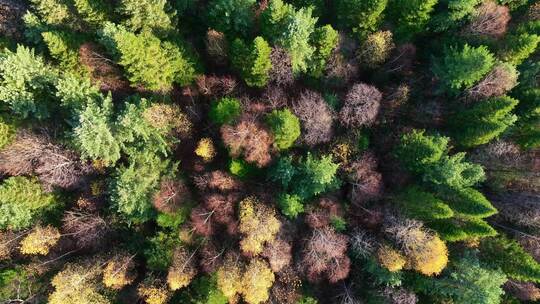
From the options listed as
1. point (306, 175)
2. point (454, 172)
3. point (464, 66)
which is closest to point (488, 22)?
point (464, 66)

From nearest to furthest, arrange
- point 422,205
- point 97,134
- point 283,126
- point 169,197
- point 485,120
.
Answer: point 283,126
point 97,134
point 422,205
point 485,120
point 169,197

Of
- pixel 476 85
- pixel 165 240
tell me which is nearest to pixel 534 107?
pixel 476 85

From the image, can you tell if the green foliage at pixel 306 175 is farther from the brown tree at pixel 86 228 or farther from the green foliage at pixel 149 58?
the brown tree at pixel 86 228

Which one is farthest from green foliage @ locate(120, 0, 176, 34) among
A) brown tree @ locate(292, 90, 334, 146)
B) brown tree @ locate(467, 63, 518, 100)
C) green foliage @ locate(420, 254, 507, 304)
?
green foliage @ locate(420, 254, 507, 304)

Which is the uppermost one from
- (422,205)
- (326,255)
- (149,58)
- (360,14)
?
(360,14)

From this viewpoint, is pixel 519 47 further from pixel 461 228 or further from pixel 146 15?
pixel 146 15

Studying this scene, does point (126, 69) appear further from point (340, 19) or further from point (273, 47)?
point (340, 19)

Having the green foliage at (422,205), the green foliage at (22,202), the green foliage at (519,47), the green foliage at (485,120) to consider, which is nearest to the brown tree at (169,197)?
the green foliage at (22,202)
